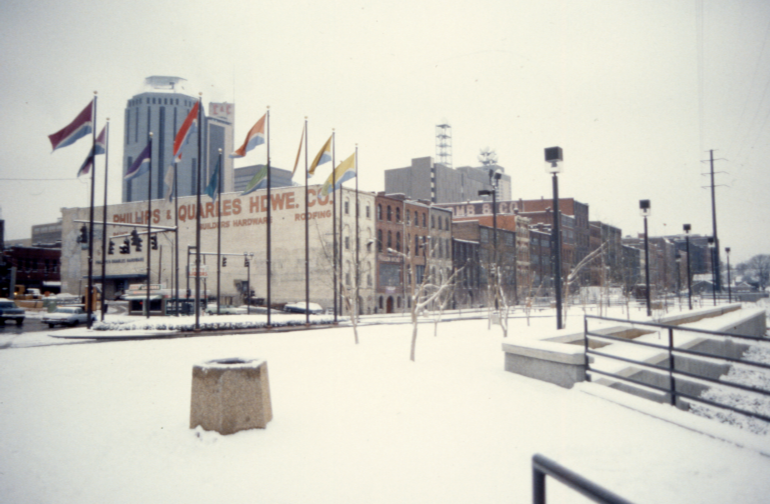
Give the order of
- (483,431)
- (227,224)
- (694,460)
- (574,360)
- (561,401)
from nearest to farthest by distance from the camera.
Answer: (694,460), (483,431), (561,401), (574,360), (227,224)

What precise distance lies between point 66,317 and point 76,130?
47.4 ft

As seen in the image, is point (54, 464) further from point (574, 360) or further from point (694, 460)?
point (574, 360)

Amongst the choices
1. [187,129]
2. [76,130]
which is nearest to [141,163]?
[76,130]

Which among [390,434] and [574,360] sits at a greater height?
[574,360]

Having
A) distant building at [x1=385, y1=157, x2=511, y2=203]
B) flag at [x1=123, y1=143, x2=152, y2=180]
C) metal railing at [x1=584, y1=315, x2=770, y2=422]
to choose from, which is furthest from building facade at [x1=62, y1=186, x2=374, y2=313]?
distant building at [x1=385, y1=157, x2=511, y2=203]

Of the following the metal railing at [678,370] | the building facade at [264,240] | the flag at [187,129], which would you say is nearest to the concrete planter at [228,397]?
the metal railing at [678,370]

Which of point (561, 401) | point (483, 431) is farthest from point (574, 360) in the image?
point (483, 431)

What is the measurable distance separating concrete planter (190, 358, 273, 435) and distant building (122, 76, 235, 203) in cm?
2199

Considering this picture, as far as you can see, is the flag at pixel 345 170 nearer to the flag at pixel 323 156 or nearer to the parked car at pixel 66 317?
the flag at pixel 323 156

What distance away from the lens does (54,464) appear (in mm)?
5609

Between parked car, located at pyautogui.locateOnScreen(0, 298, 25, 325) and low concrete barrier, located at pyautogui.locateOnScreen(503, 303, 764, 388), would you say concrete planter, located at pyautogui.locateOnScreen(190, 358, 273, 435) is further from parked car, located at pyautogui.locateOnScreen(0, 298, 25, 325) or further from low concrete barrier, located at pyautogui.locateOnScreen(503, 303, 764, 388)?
parked car, located at pyautogui.locateOnScreen(0, 298, 25, 325)

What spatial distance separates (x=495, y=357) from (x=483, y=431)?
19.7 ft

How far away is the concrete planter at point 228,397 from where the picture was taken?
20.6ft

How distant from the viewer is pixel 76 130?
2320cm
